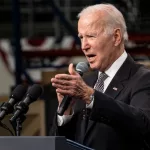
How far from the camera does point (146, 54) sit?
877 cm

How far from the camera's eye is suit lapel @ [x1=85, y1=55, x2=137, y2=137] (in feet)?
14.0

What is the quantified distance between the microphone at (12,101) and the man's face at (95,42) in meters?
0.40

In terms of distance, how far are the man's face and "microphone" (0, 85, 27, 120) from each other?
405 mm

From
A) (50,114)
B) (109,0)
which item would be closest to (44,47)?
(109,0)

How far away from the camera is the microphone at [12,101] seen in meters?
3.99

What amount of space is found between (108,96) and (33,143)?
0.68 metres

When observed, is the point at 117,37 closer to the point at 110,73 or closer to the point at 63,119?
the point at 110,73

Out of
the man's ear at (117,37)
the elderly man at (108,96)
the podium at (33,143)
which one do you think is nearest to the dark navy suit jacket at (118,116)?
the elderly man at (108,96)

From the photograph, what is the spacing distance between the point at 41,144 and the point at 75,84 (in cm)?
44

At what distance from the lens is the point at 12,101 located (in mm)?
4066

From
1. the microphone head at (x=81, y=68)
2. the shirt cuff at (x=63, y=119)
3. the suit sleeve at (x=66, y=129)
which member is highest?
the microphone head at (x=81, y=68)

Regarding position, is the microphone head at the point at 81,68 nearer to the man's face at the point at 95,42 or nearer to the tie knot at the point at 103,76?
the man's face at the point at 95,42

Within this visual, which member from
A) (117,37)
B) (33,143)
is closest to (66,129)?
(117,37)

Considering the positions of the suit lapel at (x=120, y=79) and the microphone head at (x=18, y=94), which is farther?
the suit lapel at (x=120, y=79)
